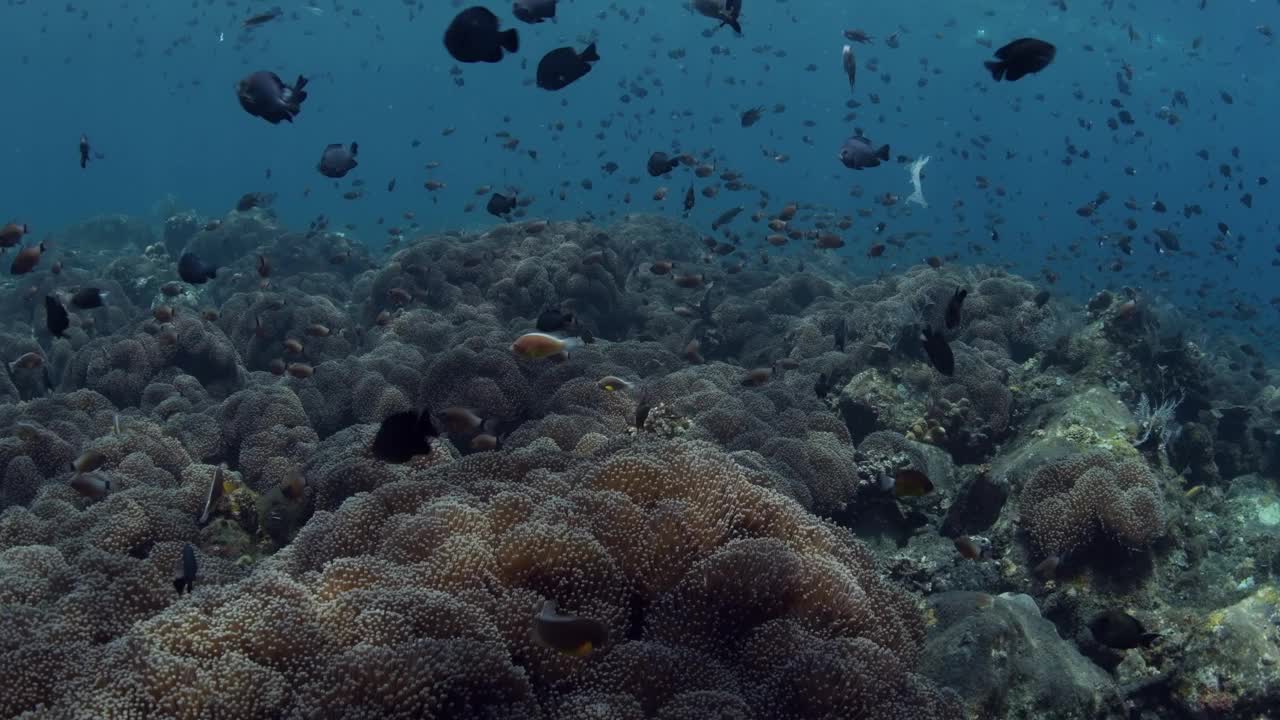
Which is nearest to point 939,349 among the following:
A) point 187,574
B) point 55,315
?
point 187,574

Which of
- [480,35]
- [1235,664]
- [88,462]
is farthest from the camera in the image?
[88,462]

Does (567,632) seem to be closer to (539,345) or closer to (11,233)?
(539,345)

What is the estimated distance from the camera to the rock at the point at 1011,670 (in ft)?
14.2

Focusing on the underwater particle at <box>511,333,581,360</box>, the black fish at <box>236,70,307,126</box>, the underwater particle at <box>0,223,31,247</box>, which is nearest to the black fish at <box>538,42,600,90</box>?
the black fish at <box>236,70,307,126</box>

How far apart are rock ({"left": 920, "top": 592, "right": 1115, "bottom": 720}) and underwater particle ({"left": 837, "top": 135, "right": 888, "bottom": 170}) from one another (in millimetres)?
6072

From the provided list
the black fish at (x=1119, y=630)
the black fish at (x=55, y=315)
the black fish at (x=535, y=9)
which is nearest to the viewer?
the black fish at (x=1119, y=630)

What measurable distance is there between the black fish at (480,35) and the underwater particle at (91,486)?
463 cm

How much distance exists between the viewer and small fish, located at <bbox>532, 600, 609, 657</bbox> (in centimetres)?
284

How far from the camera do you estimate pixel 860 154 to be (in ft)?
30.1

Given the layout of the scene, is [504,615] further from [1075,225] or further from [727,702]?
[1075,225]

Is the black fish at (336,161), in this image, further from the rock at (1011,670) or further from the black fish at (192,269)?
the rock at (1011,670)

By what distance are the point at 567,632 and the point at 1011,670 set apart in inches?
124

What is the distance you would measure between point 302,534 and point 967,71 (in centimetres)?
12748

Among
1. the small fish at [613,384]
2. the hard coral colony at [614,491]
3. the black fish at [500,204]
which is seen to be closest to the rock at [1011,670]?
the hard coral colony at [614,491]
